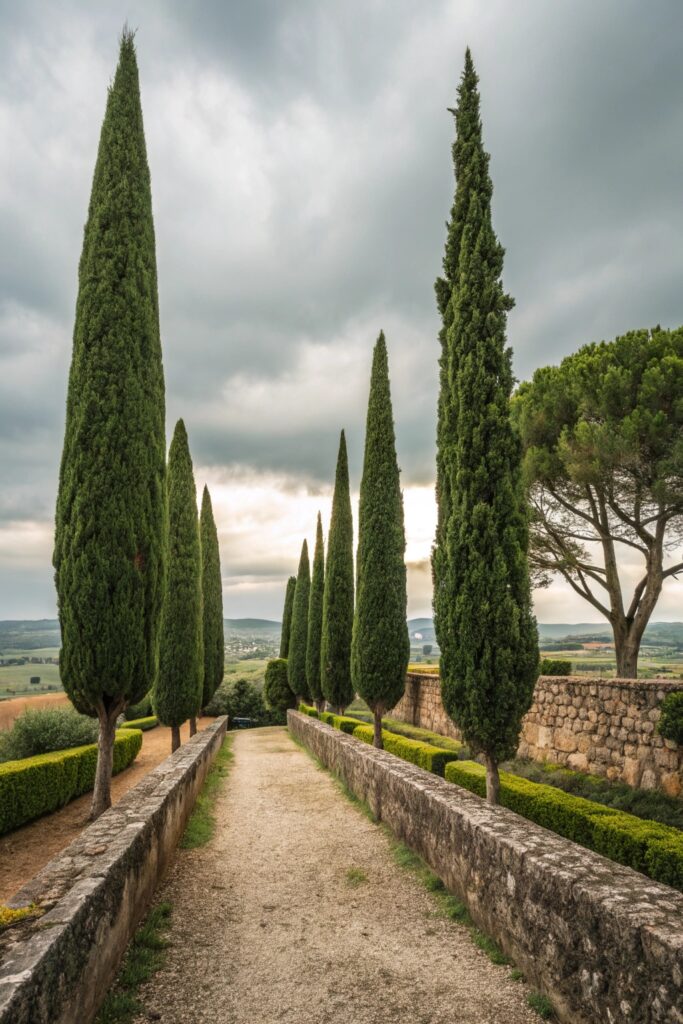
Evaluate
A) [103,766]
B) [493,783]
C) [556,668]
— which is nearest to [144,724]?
[556,668]

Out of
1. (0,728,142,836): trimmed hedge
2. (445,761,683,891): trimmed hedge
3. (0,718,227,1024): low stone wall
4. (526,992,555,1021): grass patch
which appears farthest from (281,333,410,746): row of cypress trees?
(526,992,555,1021): grass patch

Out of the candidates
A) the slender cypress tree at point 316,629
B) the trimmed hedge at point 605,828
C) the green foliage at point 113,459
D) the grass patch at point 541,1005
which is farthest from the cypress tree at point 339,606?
the grass patch at point 541,1005

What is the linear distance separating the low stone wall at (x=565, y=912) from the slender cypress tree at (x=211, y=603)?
16.5 metres

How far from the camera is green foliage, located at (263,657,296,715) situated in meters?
29.7

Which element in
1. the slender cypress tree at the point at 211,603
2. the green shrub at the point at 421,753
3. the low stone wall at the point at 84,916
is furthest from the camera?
the slender cypress tree at the point at 211,603

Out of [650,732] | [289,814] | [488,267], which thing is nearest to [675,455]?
[650,732]

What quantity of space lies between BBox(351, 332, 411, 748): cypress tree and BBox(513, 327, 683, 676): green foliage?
337 centimetres

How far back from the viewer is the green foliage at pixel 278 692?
2966cm

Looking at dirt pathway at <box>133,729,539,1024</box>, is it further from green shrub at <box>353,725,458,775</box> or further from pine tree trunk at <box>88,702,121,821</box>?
green shrub at <box>353,725,458,775</box>

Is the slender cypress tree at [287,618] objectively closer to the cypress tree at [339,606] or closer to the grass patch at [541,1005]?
the cypress tree at [339,606]

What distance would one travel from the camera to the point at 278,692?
97.3 feet

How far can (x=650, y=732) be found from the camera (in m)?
8.42

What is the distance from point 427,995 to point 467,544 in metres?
4.37

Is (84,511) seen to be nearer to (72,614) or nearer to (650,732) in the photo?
(72,614)
